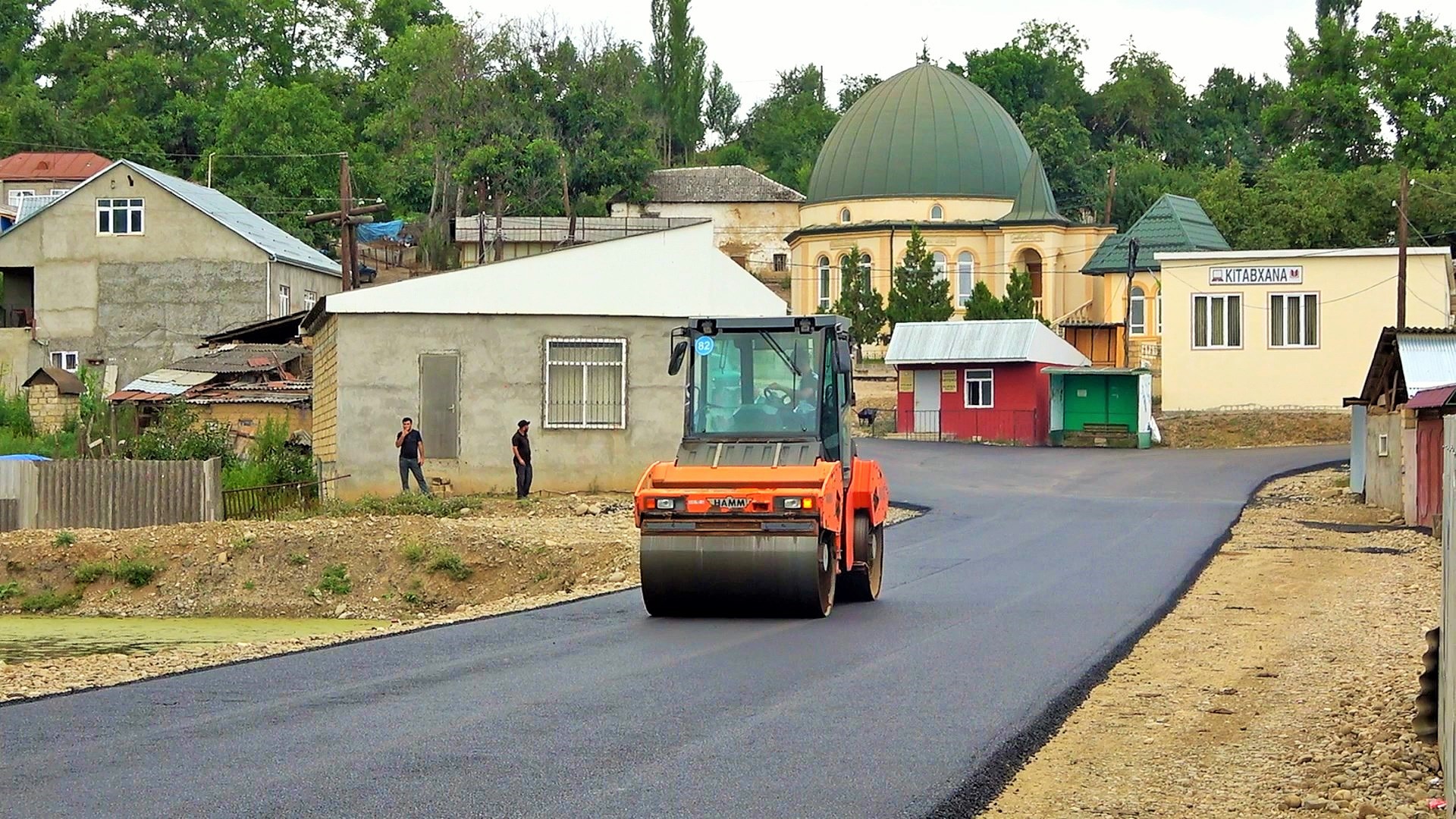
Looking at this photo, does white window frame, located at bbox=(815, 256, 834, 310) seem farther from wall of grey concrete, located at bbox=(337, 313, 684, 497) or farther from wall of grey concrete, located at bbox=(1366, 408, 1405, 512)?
wall of grey concrete, located at bbox=(337, 313, 684, 497)

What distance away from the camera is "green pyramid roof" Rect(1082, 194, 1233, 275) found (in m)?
71.5

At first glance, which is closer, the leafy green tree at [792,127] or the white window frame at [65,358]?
the white window frame at [65,358]

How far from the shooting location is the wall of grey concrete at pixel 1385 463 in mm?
31859

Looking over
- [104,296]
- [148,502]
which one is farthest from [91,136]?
[148,502]

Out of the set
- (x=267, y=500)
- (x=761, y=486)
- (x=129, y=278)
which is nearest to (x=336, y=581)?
(x=267, y=500)

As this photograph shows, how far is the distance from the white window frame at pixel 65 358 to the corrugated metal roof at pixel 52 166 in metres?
36.7

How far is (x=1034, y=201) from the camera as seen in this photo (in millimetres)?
77562

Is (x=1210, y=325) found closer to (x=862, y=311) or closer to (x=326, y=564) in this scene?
(x=862, y=311)

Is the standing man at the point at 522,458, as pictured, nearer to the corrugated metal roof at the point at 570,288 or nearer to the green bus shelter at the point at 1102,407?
the corrugated metal roof at the point at 570,288

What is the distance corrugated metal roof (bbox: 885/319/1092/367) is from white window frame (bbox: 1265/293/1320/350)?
6545 mm

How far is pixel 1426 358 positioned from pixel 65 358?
40454 millimetres

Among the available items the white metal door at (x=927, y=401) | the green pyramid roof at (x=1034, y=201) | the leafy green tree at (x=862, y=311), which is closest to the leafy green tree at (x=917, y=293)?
the leafy green tree at (x=862, y=311)

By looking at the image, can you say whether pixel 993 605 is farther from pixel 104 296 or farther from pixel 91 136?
pixel 91 136

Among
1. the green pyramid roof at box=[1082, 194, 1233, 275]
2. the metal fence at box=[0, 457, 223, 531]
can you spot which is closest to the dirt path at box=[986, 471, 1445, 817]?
the metal fence at box=[0, 457, 223, 531]
